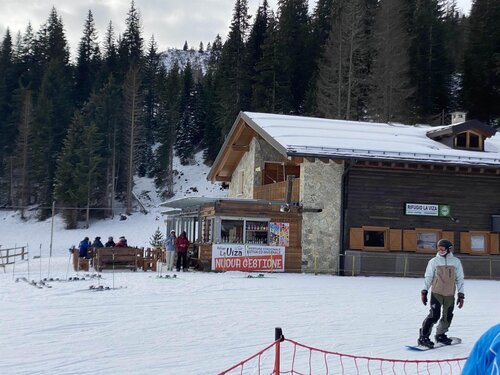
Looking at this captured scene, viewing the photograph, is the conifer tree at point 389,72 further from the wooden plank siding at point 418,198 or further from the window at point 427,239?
the window at point 427,239

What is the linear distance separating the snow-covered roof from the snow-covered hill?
17856 mm

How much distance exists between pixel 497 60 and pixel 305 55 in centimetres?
1954

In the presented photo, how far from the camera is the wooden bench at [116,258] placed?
19859 millimetres

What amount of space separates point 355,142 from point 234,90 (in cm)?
3216

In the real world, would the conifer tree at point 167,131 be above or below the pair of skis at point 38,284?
above

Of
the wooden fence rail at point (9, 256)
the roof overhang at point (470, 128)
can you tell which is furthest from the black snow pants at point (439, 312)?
the wooden fence rail at point (9, 256)

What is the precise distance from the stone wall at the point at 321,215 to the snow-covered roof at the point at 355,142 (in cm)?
91

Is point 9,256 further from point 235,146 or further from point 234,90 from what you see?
point 234,90

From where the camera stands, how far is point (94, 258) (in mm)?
20625

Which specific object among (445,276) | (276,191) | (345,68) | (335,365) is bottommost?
(335,365)

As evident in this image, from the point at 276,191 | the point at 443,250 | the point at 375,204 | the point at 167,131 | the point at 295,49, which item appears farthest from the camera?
the point at 167,131

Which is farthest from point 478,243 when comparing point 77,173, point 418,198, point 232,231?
point 77,173

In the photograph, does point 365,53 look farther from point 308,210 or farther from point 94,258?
point 94,258

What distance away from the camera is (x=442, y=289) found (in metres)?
8.64
